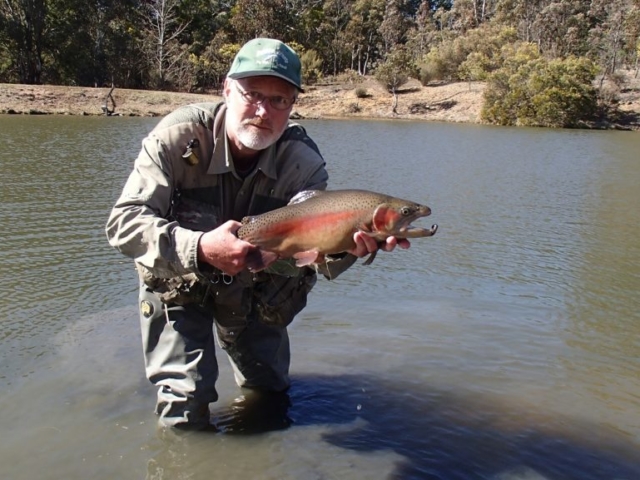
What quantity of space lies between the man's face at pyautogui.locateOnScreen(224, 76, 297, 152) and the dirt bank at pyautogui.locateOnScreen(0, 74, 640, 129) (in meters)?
41.8

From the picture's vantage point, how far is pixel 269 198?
4.63 metres

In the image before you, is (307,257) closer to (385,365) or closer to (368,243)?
(368,243)

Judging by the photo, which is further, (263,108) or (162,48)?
(162,48)

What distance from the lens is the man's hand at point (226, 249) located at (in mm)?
3500

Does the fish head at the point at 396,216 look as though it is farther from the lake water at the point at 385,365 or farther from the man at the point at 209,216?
the lake water at the point at 385,365

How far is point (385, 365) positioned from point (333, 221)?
3.11 m

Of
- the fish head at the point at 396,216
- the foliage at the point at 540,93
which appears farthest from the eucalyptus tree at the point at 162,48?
the fish head at the point at 396,216

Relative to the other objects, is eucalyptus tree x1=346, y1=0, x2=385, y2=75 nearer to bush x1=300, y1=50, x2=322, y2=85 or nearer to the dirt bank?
bush x1=300, y1=50, x2=322, y2=85

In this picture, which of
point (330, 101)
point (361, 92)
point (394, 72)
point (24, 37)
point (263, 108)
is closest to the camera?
point (263, 108)

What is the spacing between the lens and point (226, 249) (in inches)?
138

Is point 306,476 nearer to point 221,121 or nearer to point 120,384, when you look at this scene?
point 120,384

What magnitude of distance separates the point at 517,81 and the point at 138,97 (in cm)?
3052

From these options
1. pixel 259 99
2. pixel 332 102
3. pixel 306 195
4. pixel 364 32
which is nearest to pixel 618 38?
pixel 364 32

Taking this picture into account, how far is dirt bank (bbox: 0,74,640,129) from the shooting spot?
149ft
